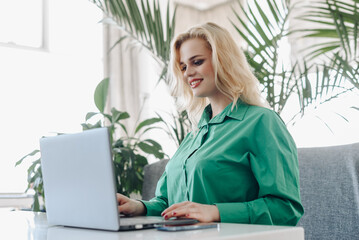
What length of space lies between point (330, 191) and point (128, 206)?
2.58 feet

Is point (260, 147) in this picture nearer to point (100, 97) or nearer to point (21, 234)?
point (21, 234)

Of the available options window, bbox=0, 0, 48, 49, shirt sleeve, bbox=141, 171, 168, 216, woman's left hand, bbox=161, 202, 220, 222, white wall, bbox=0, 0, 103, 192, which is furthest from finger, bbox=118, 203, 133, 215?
window, bbox=0, 0, 48, 49

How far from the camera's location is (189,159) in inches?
A: 54.4

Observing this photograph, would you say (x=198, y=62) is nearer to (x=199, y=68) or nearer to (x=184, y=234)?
(x=199, y=68)

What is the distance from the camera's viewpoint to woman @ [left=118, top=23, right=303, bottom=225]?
3.77 ft

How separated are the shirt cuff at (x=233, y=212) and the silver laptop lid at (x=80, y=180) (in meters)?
0.37

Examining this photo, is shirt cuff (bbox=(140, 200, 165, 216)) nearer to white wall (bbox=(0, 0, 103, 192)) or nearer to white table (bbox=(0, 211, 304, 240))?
white table (bbox=(0, 211, 304, 240))

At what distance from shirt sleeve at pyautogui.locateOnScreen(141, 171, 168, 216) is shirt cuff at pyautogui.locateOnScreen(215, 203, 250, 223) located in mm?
359

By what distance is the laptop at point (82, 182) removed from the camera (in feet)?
2.49

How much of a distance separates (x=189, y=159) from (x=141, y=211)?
0.23 meters

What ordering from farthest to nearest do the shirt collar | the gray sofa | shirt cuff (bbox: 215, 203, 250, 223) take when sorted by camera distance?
the gray sofa → the shirt collar → shirt cuff (bbox: 215, 203, 250, 223)

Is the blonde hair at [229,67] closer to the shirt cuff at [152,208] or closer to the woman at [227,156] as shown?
the woman at [227,156]

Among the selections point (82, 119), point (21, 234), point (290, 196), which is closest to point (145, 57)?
point (82, 119)

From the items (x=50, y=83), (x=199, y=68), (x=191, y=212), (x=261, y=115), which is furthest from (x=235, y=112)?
(x=50, y=83)
